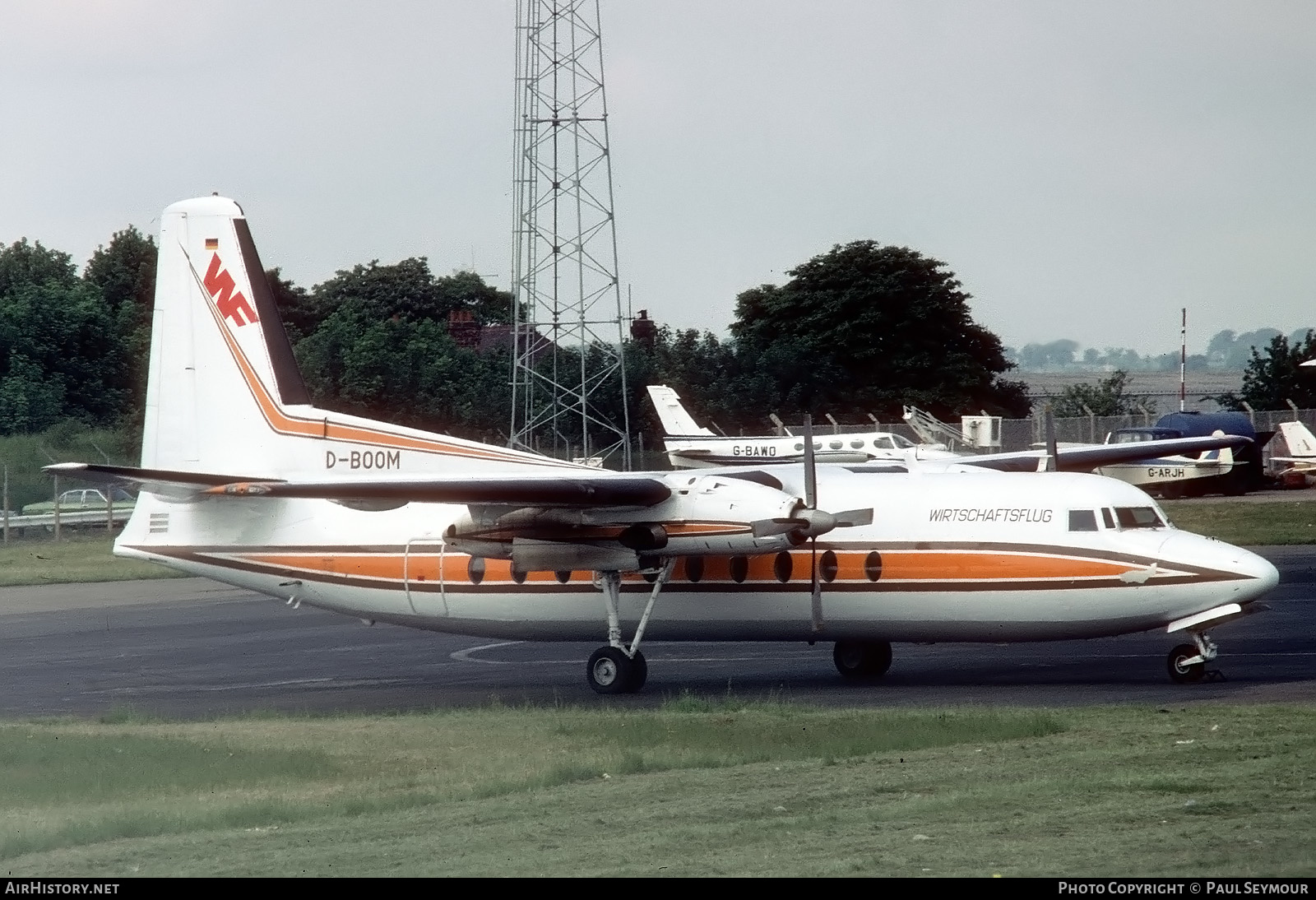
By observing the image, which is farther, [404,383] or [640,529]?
[404,383]

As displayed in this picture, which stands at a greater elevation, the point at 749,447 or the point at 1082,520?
the point at 749,447

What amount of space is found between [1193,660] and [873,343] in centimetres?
5652

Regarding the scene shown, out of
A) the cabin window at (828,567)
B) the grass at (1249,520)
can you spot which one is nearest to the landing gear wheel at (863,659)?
the cabin window at (828,567)

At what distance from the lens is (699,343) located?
72.6 metres

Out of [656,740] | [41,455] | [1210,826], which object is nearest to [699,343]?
[41,455]

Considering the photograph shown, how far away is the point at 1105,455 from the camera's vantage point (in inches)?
958

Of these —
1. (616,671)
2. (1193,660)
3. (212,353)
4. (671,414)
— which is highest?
(671,414)

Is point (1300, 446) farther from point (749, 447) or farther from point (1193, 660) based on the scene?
point (1193, 660)

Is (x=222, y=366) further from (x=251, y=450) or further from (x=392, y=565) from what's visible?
(x=392, y=565)

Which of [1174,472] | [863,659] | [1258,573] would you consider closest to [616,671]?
[863,659]

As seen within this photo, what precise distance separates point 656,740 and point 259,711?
5.90m

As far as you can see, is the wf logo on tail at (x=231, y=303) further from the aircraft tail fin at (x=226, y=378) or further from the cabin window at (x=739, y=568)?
the cabin window at (x=739, y=568)

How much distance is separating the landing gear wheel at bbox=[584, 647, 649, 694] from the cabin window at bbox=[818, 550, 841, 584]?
2.56m

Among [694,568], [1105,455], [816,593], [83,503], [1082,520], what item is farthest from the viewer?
[83,503]
